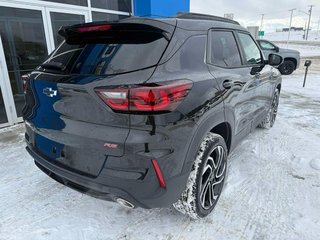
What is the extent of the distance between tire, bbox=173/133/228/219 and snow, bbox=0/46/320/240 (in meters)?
0.16

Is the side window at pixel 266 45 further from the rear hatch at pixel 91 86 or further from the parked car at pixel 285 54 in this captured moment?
the rear hatch at pixel 91 86

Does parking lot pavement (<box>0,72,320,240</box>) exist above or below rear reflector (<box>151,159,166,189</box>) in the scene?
below

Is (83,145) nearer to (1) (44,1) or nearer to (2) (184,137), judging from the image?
(2) (184,137)

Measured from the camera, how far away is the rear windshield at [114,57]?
1.70 m

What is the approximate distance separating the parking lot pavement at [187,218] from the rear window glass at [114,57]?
134 cm

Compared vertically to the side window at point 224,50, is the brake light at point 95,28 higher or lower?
higher

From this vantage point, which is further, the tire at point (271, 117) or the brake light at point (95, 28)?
the tire at point (271, 117)

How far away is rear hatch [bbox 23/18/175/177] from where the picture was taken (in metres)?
1.62

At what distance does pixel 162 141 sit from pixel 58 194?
1605mm

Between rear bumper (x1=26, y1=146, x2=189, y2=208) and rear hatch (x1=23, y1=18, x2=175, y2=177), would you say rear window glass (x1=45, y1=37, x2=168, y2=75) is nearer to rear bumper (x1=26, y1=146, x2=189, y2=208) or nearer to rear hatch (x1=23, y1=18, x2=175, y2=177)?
rear hatch (x1=23, y1=18, x2=175, y2=177)

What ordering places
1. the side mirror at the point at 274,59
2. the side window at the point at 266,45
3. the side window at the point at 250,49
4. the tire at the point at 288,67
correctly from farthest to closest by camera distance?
the tire at the point at 288,67, the side window at the point at 266,45, the side mirror at the point at 274,59, the side window at the point at 250,49

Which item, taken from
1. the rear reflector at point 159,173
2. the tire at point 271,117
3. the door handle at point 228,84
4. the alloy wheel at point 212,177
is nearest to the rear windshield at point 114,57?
the rear reflector at point 159,173

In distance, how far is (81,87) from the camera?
1.65 m

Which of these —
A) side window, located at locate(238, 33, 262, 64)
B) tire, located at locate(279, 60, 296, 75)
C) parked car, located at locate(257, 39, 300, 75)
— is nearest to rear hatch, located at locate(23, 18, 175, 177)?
side window, located at locate(238, 33, 262, 64)
